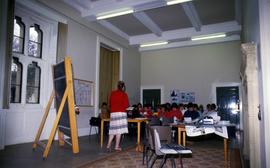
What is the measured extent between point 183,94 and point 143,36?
10.8ft

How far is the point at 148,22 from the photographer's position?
8.48 m

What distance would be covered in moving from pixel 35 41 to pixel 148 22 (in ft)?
13.6

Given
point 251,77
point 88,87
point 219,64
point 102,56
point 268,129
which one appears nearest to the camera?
point 268,129

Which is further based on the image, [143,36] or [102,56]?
[143,36]

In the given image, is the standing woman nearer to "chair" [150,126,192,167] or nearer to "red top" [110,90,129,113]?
"red top" [110,90,129,113]

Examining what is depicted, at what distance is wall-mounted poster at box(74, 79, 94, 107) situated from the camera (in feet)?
23.7

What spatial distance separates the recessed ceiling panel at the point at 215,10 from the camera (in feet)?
23.4

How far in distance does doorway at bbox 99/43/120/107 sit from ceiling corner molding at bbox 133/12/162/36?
1.80 metres

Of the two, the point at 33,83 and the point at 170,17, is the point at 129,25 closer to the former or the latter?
the point at 170,17

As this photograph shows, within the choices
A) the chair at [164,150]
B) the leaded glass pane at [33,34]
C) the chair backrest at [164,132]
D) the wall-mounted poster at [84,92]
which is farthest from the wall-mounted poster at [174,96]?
the chair at [164,150]

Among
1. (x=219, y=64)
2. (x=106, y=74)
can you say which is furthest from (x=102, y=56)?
(x=219, y=64)

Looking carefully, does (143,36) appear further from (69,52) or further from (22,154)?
(22,154)

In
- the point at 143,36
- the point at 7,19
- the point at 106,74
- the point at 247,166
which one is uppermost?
the point at 143,36

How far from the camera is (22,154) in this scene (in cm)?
434
